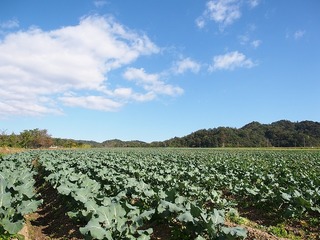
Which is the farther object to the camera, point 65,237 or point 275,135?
point 275,135

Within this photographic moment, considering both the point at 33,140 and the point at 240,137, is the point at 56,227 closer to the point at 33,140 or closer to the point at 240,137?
the point at 33,140

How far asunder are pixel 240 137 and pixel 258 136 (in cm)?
600

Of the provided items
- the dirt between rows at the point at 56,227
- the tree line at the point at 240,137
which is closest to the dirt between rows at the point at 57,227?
the dirt between rows at the point at 56,227

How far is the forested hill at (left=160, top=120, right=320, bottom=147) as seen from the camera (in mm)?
93375

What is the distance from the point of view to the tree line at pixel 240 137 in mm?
83550

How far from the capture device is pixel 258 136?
343 ft

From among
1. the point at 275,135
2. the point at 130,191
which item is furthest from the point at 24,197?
the point at 275,135

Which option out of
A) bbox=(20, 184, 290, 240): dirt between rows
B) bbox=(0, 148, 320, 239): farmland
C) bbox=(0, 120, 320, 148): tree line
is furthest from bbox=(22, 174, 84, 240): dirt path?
bbox=(0, 120, 320, 148): tree line

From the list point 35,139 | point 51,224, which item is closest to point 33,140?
point 35,139

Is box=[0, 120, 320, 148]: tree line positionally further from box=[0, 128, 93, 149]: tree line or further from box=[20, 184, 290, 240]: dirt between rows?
box=[20, 184, 290, 240]: dirt between rows

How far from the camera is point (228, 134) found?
Answer: 4213 inches

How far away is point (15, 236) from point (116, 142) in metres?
138

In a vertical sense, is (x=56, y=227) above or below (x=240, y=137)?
below

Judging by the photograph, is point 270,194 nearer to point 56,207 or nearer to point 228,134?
point 56,207
